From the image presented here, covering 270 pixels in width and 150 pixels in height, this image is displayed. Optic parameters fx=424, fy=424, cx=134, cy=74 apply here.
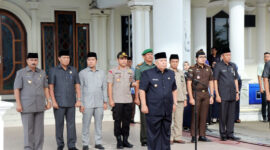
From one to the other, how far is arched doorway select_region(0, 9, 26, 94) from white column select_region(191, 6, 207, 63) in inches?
222

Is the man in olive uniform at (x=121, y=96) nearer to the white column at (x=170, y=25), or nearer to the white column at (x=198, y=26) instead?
the white column at (x=170, y=25)

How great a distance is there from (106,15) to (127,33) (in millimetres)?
986

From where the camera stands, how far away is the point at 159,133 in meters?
6.39

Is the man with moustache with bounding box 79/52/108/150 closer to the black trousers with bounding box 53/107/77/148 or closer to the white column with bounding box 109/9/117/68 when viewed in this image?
the black trousers with bounding box 53/107/77/148

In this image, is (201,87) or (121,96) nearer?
(121,96)

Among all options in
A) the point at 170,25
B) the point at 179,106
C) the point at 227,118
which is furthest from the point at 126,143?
the point at 170,25

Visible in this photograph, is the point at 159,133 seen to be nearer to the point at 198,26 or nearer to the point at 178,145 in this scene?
the point at 178,145

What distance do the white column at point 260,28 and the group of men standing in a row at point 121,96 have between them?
757 cm

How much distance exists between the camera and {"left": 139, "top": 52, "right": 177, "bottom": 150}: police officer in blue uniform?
6.26m

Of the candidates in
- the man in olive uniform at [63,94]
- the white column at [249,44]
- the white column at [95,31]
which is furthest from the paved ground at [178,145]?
the white column at [249,44]

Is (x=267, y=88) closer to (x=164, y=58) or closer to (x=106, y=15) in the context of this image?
(x=164, y=58)

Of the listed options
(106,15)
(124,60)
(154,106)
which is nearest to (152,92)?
(154,106)

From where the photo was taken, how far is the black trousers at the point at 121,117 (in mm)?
7625

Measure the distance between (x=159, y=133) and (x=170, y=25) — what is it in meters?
4.56
